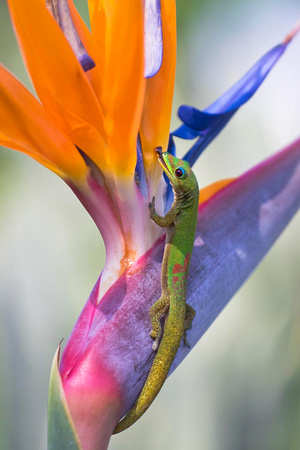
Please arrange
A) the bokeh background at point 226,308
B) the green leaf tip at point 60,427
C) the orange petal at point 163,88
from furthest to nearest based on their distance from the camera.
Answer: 1. the bokeh background at point 226,308
2. the orange petal at point 163,88
3. the green leaf tip at point 60,427

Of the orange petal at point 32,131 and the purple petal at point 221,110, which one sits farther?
the purple petal at point 221,110

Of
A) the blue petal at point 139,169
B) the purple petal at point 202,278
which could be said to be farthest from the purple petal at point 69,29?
the purple petal at point 202,278

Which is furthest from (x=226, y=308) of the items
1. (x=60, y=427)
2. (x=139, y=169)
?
(x=60, y=427)

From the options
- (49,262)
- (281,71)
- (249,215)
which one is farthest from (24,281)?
(281,71)

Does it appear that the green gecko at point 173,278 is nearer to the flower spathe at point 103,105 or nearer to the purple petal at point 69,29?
the flower spathe at point 103,105

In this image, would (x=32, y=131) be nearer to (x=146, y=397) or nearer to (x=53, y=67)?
(x=53, y=67)

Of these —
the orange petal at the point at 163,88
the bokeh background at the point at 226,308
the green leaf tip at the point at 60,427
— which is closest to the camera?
the green leaf tip at the point at 60,427

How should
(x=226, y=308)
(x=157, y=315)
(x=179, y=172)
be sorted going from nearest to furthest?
(x=157, y=315) → (x=179, y=172) → (x=226, y=308)
